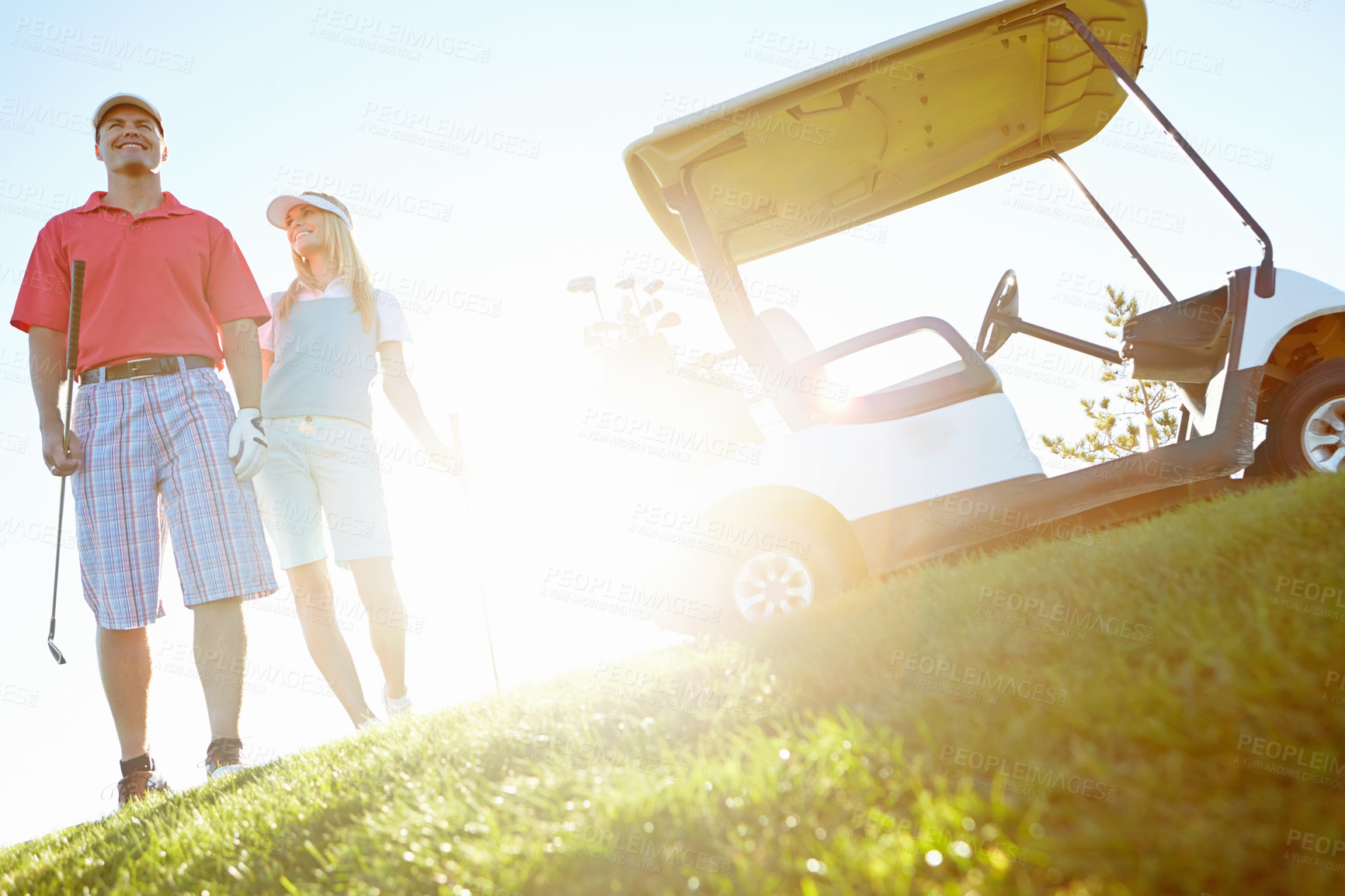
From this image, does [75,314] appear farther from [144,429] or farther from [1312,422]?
[1312,422]

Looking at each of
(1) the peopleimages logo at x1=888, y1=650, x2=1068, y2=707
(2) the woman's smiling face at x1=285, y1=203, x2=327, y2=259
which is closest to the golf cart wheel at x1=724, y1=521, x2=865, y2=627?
(1) the peopleimages logo at x1=888, y1=650, x2=1068, y2=707

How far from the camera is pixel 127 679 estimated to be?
3.55 m

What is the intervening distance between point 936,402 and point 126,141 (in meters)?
4.40

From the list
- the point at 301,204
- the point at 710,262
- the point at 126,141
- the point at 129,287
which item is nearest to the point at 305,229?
the point at 301,204

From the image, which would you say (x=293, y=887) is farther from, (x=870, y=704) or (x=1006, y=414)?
(x=1006, y=414)

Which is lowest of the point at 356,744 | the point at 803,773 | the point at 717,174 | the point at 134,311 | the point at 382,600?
the point at 356,744

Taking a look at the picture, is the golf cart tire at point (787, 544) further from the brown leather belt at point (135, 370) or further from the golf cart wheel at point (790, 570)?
the brown leather belt at point (135, 370)

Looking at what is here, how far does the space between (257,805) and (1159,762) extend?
105 inches

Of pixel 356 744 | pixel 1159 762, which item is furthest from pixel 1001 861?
pixel 356 744

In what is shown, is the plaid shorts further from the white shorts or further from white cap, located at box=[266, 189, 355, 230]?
white cap, located at box=[266, 189, 355, 230]

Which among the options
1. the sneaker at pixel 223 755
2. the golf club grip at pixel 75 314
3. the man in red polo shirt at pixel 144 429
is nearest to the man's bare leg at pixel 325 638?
the man in red polo shirt at pixel 144 429

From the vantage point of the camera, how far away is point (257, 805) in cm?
260

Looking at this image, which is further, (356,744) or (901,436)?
(901,436)

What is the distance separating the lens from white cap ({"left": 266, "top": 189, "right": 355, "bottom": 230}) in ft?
15.1
